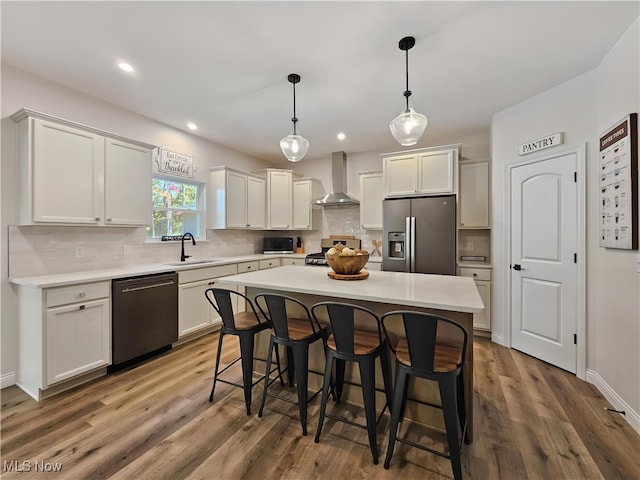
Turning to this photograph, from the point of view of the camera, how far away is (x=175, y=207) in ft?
12.9

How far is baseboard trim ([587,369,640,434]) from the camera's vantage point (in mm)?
1908

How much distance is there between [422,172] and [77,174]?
3841 mm

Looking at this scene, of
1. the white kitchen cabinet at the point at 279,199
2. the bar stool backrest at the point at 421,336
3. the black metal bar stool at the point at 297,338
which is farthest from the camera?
the white kitchen cabinet at the point at 279,199

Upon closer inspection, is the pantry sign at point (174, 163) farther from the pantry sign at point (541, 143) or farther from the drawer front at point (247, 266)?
the pantry sign at point (541, 143)

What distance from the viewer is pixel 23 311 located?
2371mm

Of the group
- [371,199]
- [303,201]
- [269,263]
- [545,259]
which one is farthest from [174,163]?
[545,259]

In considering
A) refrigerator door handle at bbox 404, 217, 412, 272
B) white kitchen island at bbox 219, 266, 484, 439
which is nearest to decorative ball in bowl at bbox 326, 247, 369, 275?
white kitchen island at bbox 219, 266, 484, 439

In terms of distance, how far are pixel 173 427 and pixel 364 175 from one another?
3.87m

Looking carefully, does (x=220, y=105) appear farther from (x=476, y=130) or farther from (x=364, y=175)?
(x=476, y=130)

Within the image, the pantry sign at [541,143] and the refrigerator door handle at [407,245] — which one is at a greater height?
the pantry sign at [541,143]

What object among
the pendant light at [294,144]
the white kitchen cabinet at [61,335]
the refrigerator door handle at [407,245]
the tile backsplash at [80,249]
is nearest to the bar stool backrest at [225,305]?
the white kitchen cabinet at [61,335]

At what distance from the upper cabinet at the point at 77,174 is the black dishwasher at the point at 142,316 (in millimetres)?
693

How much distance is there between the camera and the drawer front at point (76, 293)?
221 centimetres

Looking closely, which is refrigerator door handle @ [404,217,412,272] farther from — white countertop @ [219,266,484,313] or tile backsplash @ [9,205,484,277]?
white countertop @ [219,266,484,313]
